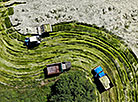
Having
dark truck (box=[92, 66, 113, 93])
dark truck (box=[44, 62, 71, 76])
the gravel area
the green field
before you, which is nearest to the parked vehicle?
the green field

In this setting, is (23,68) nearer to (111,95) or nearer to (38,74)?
(38,74)

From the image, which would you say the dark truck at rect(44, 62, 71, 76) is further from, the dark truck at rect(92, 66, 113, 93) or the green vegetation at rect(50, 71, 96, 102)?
the dark truck at rect(92, 66, 113, 93)

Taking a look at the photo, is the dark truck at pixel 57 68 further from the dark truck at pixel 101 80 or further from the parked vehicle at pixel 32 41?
the dark truck at pixel 101 80

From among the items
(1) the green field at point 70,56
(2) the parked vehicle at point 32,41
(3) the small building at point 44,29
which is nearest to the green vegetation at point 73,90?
(1) the green field at point 70,56

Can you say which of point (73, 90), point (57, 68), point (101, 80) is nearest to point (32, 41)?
point (57, 68)

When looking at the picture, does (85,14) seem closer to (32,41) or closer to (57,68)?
(32,41)

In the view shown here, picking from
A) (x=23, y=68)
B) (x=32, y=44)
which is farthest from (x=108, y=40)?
(x=23, y=68)
